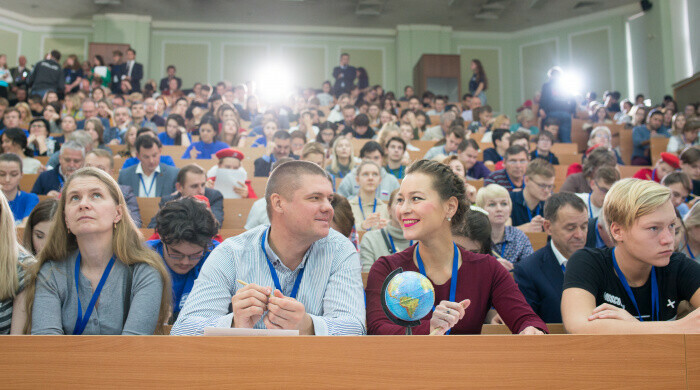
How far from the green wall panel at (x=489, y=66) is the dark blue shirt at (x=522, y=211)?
35.4 ft

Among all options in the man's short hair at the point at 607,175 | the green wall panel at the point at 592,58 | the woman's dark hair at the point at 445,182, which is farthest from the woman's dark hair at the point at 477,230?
the green wall panel at the point at 592,58

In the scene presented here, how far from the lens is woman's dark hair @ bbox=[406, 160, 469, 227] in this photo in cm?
181

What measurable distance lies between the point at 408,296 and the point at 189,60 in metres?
13.6

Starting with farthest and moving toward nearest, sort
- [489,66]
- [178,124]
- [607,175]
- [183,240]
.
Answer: [489,66]
[178,124]
[607,175]
[183,240]

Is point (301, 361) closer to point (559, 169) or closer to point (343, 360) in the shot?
point (343, 360)

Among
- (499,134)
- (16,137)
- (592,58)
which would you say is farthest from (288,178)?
(592,58)

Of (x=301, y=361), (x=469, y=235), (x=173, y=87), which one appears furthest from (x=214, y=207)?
(x=173, y=87)

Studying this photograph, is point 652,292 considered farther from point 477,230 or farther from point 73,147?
point 73,147

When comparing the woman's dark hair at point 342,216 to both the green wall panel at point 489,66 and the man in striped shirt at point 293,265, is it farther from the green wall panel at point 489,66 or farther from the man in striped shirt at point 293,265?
the green wall panel at point 489,66

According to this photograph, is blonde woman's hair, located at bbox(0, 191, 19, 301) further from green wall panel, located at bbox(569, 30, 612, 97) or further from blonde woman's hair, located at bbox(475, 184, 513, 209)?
green wall panel, located at bbox(569, 30, 612, 97)

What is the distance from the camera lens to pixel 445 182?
1.81 meters

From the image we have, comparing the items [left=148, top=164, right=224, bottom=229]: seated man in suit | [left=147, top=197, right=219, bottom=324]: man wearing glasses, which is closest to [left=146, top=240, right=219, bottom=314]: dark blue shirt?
[left=147, top=197, right=219, bottom=324]: man wearing glasses

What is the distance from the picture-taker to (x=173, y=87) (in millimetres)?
11500

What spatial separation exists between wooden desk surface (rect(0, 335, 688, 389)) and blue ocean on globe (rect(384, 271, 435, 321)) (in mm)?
84
